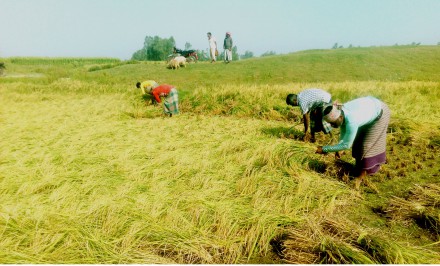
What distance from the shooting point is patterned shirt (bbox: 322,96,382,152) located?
2633 millimetres

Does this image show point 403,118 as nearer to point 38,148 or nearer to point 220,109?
point 220,109

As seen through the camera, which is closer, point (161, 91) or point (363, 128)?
point (363, 128)

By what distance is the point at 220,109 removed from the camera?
6.89 m

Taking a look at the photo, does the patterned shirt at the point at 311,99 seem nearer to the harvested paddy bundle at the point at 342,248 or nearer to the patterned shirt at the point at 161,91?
the harvested paddy bundle at the point at 342,248

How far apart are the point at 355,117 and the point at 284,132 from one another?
224 cm

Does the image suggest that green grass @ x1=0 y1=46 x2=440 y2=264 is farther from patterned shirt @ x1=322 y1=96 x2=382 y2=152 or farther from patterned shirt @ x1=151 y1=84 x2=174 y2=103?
patterned shirt @ x1=151 y1=84 x2=174 y2=103

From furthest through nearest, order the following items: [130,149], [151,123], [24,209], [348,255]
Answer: [151,123] → [130,149] → [24,209] → [348,255]

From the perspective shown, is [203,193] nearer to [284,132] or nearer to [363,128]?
[363,128]

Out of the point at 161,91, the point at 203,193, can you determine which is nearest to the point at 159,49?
the point at 161,91

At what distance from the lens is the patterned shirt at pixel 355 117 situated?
2633 millimetres

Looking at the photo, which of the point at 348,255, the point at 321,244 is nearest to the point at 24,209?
the point at 321,244

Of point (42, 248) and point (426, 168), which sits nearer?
point (42, 248)

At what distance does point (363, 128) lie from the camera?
A: 297 centimetres

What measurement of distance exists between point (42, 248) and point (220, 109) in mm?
5076
